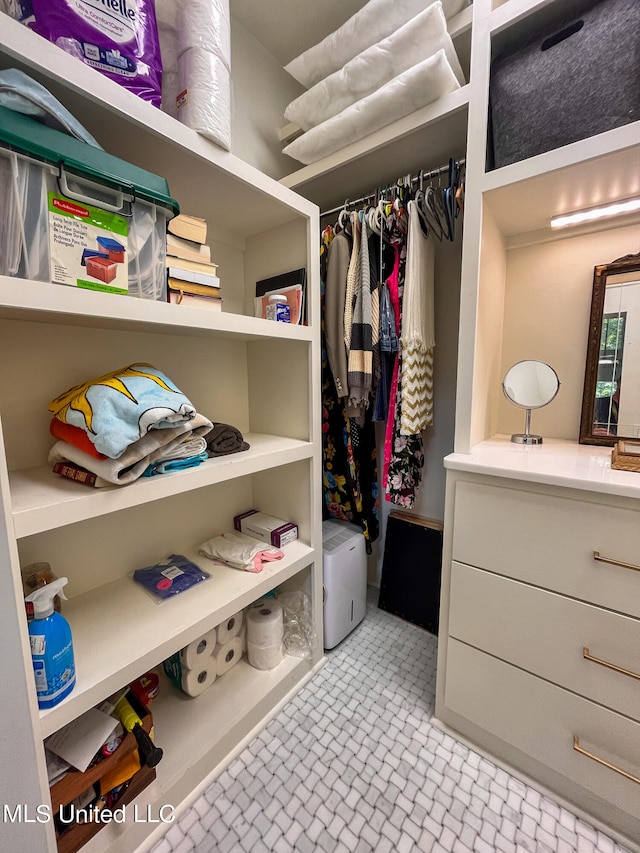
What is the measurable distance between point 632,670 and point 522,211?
4.21ft

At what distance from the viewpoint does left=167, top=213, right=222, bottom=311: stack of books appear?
2.95 feet

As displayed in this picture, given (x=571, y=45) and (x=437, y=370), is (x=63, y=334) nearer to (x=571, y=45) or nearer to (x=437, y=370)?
(x=437, y=370)

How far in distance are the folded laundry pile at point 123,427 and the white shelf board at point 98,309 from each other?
0.15 metres

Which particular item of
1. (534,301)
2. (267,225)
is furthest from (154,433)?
(534,301)

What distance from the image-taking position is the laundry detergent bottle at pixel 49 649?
0.67 metres

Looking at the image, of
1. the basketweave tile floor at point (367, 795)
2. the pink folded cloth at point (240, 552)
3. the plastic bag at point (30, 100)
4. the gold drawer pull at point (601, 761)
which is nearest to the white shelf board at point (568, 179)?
the plastic bag at point (30, 100)

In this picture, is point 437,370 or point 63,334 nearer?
point 63,334

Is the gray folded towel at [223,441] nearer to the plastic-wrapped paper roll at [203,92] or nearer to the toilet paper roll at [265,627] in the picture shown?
the toilet paper roll at [265,627]

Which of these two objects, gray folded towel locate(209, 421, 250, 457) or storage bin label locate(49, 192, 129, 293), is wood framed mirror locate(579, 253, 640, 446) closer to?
gray folded towel locate(209, 421, 250, 457)

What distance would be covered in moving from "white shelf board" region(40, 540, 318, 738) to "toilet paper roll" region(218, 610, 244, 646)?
21 centimetres

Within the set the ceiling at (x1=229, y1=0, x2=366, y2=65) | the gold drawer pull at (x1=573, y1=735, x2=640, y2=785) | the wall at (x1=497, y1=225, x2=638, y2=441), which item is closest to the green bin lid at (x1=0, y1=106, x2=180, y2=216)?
the ceiling at (x1=229, y1=0, x2=366, y2=65)

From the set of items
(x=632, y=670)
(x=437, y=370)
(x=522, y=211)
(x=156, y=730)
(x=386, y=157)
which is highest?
(x=386, y=157)

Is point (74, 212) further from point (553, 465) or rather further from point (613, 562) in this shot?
point (613, 562)

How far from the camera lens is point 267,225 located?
1.29 metres
